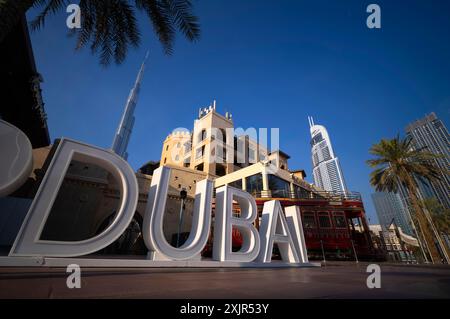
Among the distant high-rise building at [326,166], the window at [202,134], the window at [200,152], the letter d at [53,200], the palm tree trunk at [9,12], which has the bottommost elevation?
the letter d at [53,200]

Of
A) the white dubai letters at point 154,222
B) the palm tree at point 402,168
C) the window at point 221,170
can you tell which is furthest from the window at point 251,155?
the white dubai letters at point 154,222

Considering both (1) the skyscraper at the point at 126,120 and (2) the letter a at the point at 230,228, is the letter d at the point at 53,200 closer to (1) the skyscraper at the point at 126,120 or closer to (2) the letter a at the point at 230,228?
(2) the letter a at the point at 230,228

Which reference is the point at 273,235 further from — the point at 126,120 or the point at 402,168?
the point at 126,120

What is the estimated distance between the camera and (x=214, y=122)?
3141 cm

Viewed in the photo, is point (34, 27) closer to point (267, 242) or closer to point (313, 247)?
point (267, 242)

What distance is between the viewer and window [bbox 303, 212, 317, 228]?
17.2 meters

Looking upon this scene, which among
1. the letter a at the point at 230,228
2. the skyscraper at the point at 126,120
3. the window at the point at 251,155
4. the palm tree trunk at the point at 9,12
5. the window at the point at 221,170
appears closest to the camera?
the palm tree trunk at the point at 9,12

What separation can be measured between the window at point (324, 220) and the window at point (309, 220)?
1.85ft

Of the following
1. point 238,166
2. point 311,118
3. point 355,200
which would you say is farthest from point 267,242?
point 311,118

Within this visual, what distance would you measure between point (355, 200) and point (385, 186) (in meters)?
5.05

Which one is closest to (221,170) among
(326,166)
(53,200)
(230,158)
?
(230,158)

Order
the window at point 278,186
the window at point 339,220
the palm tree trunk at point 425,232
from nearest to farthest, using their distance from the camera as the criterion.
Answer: the palm tree trunk at point 425,232, the window at point 339,220, the window at point 278,186

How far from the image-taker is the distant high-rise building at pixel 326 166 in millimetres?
166750

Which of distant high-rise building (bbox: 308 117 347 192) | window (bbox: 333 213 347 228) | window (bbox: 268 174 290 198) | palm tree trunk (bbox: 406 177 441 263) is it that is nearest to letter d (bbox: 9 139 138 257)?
window (bbox: 333 213 347 228)
